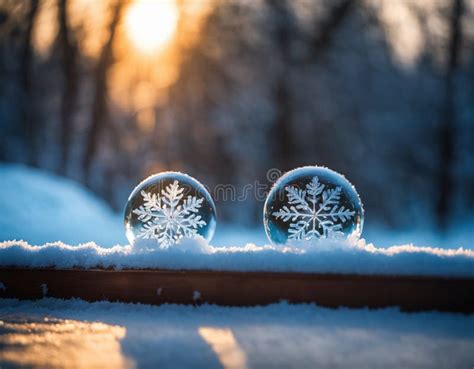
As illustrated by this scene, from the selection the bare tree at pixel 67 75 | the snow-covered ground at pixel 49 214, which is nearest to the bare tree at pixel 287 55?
the snow-covered ground at pixel 49 214

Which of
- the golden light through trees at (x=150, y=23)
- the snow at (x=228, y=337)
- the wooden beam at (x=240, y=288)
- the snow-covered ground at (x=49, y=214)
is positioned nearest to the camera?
the snow at (x=228, y=337)

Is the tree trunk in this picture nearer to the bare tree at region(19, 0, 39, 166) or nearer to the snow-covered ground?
the snow-covered ground

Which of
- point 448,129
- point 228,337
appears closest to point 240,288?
point 228,337

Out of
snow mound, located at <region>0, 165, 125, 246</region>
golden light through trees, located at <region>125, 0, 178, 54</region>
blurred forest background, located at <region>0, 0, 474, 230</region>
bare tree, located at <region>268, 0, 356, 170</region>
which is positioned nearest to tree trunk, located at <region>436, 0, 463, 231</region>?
blurred forest background, located at <region>0, 0, 474, 230</region>

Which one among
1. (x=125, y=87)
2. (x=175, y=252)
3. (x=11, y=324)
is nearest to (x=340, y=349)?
(x=175, y=252)

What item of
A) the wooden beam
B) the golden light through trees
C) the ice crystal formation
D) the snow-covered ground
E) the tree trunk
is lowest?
the wooden beam

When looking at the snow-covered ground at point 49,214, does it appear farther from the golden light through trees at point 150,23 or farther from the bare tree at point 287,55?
the bare tree at point 287,55

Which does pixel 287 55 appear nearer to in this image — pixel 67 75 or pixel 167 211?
pixel 67 75
